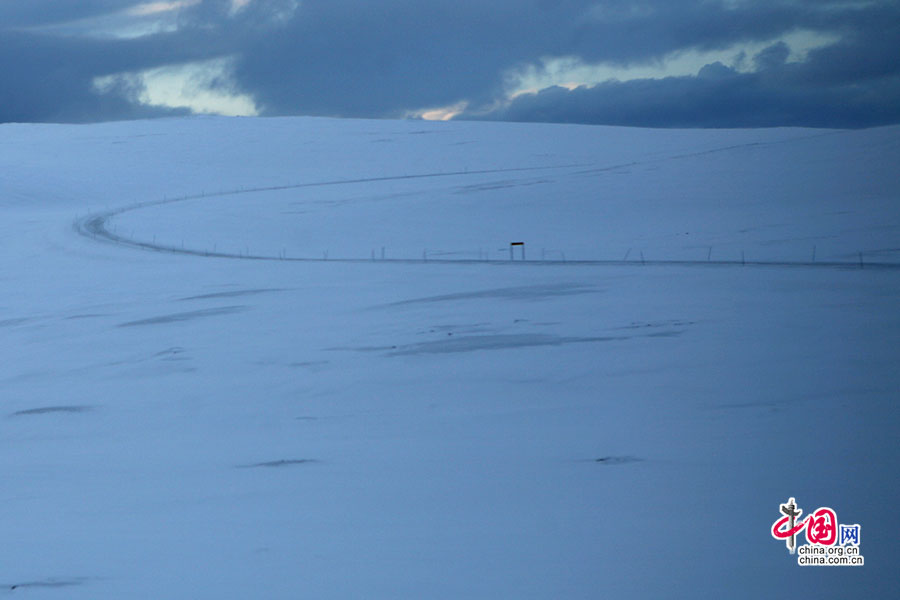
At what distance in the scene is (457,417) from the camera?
23.6ft

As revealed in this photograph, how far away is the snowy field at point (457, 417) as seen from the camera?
15.3ft

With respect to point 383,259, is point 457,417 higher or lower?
lower

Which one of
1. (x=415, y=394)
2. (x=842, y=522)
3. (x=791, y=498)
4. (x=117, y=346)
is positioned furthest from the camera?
(x=117, y=346)

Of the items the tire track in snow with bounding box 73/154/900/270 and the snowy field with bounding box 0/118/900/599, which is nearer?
the snowy field with bounding box 0/118/900/599

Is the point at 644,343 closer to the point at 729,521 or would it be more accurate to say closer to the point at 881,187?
the point at 729,521

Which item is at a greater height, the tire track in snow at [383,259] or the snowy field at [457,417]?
the tire track in snow at [383,259]

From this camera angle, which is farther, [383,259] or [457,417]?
[383,259]

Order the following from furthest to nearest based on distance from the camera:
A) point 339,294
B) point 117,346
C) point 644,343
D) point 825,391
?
point 339,294 < point 117,346 < point 644,343 < point 825,391

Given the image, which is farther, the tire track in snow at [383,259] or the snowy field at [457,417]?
the tire track in snow at [383,259]

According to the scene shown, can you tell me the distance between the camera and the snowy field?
4652mm

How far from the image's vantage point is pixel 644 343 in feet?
31.1

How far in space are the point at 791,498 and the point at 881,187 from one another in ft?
74.8

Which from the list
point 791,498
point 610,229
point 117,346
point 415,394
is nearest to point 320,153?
point 610,229

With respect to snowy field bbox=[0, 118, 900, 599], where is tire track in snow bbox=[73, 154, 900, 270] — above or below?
above
